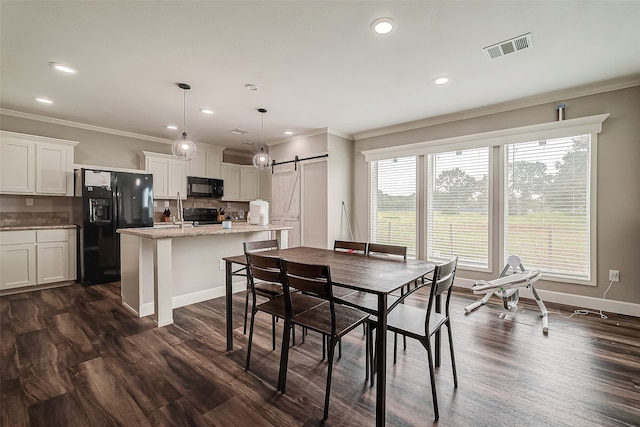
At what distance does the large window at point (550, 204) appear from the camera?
338 cm

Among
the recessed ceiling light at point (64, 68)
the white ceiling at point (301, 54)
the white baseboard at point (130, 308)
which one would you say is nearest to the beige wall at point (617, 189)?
the white ceiling at point (301, 54)

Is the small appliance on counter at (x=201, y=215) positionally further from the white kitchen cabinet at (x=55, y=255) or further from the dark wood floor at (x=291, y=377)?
the dark wood floor at (x=291, y=377)

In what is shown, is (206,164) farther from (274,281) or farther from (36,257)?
(274,281)

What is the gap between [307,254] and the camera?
264cm

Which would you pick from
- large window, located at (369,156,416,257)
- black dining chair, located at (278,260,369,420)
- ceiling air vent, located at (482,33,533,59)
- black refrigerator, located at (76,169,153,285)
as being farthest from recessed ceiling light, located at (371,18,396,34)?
black refrigerator, located at (76,169,153,285)

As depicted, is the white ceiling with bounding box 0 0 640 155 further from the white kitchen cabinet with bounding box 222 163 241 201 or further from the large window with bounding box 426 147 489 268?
the white kitchen cabinet with bounding box 222 163 241 201

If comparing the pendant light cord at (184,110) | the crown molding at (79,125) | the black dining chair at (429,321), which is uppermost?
the pendant light cord at (184,110)

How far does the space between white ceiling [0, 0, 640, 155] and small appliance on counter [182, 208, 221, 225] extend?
240cm

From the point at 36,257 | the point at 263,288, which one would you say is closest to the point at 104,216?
the point at 36,257

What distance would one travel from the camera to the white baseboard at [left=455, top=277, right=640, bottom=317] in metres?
3.14

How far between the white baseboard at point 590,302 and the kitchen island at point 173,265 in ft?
11.3

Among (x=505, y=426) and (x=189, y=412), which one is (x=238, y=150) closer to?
(x=189, y=412)

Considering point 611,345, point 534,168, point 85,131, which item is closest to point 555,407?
point 611,345

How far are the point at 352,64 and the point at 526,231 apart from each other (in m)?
3.09
